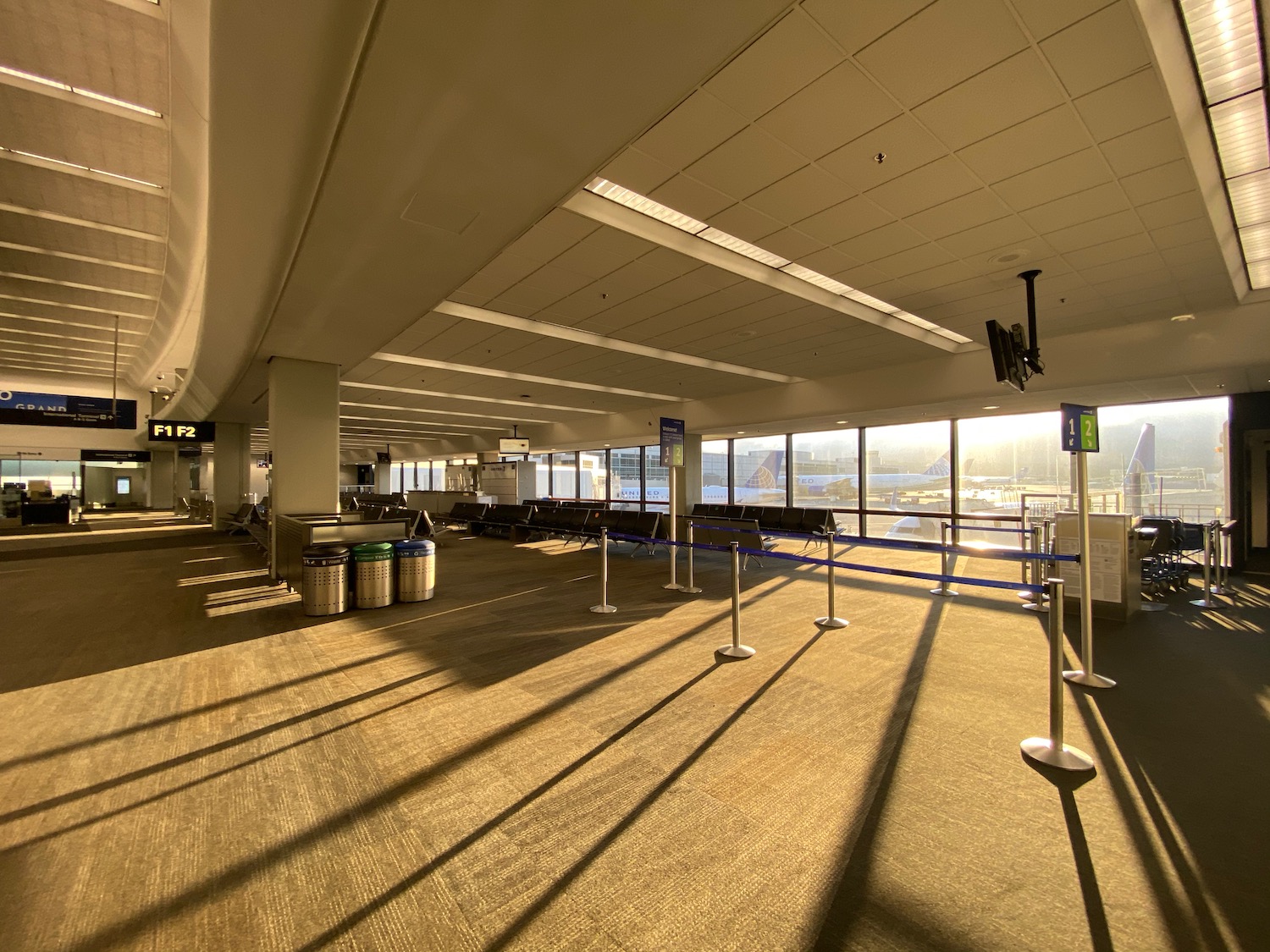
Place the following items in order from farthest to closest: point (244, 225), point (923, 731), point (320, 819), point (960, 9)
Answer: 1. point (244, 225)
2. point (923, 731)
3. point (960, 9)
4. point (320, 819)

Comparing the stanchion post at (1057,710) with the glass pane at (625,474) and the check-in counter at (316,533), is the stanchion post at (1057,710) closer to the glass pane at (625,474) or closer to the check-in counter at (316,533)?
the check-in counter at (316,533)

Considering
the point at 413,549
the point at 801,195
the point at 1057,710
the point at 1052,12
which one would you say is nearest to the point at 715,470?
the point at 413,549

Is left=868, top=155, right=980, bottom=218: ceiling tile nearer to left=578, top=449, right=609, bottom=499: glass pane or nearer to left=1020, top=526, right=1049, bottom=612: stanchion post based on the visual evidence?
left=1020, top=526, right=1049, bottom=612: stanchion post

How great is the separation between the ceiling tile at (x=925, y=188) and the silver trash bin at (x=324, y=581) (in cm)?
720

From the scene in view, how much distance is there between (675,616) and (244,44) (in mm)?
6013

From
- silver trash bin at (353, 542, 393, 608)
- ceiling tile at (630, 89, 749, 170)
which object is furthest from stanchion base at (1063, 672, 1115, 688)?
silver trash bin at (353, 542, 393, 608)

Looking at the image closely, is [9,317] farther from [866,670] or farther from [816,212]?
[866,670]

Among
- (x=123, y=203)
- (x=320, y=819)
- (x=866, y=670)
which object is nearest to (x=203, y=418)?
(x=123, y=203)

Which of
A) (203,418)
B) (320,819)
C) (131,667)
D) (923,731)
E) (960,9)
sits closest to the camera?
(320,819)

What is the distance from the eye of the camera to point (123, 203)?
661 cm

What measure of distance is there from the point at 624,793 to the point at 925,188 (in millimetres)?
5031

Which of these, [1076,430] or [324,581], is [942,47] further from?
[324,581]

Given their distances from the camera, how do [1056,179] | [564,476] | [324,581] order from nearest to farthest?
1. [1056,179]
2. [324,581]
3. [564,476]

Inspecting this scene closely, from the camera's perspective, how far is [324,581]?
6656mm
